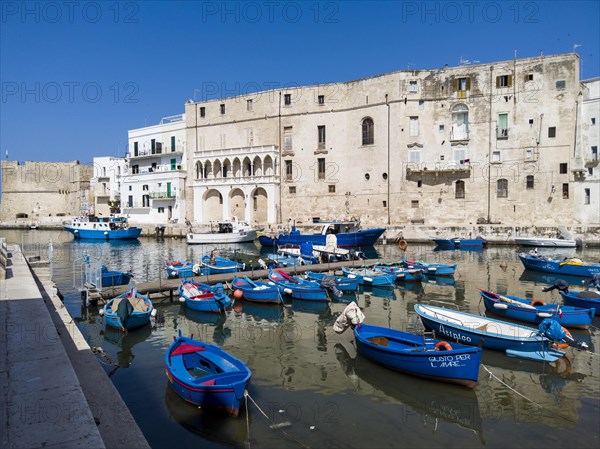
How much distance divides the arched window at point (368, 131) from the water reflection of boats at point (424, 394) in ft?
106

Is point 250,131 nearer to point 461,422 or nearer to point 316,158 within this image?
point 316,158

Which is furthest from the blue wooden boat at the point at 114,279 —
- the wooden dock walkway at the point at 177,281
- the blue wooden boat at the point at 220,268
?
the blue wooden boat at the point at 220,268

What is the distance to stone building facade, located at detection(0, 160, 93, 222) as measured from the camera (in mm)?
64500

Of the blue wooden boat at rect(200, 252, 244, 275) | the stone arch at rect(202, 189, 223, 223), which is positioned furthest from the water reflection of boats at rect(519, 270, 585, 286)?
the stone arch at rect(202, 189, 223, 223)

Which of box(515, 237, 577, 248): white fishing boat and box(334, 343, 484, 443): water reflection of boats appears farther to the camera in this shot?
box(515, 237, 577, 248): white fishing boat

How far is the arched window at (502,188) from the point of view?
3570 cm

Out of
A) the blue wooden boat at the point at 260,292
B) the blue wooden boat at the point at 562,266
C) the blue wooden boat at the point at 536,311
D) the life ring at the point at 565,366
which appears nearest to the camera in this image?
the life ring at the point at 565,366

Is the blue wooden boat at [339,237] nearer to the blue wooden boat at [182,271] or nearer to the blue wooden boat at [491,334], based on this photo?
the blue wooden boat at [182,271]

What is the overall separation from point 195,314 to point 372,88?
3082cm

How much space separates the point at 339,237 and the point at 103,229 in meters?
23.7

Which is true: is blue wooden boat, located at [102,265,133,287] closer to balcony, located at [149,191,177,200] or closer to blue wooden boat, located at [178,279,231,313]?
blue wooden boat, located at [178,279,231,313]

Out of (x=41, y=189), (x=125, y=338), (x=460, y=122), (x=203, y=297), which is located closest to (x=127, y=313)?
(x=125, y=338)

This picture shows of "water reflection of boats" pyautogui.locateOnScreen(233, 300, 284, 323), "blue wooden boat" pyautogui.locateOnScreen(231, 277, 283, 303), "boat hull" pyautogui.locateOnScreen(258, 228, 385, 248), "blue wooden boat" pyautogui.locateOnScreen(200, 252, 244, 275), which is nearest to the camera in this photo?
"water reflection of boats" pyautogui.locateOnScreen(233, 300, 284, 323)

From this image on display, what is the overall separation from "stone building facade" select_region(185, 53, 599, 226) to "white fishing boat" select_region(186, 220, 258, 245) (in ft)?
14.7
